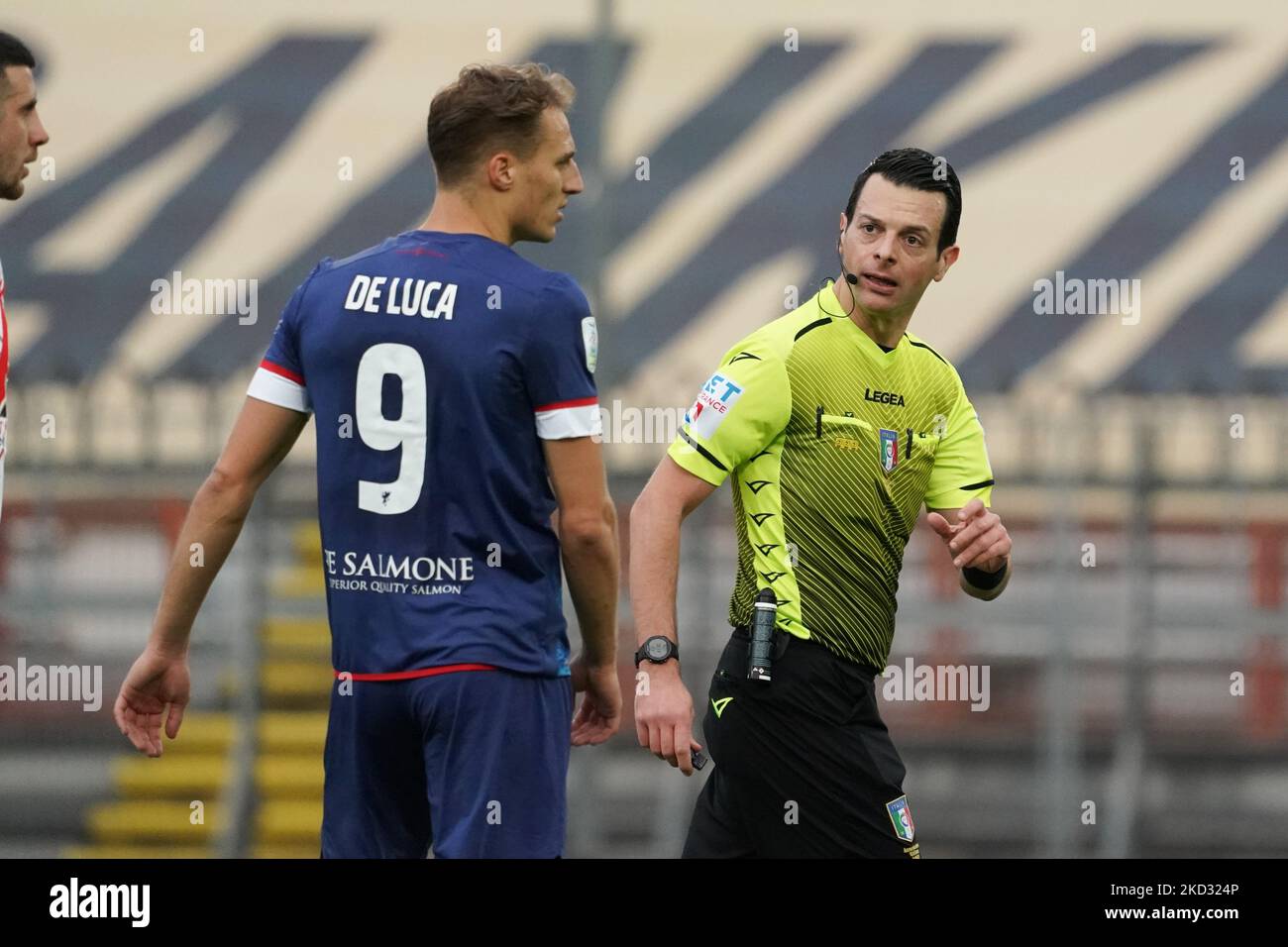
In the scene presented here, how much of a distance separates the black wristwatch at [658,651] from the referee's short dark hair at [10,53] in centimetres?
193

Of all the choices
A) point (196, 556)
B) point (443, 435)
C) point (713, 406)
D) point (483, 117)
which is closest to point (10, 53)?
point (483, 117)

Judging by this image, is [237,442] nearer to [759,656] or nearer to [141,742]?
[141,742]

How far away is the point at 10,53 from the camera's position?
3.98 meters

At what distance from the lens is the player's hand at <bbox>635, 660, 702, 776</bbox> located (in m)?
3.59

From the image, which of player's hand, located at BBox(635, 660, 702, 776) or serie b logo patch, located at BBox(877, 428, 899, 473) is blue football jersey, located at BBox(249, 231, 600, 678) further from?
serie b logo patch, located at BBox(877, 428, 899, 473)

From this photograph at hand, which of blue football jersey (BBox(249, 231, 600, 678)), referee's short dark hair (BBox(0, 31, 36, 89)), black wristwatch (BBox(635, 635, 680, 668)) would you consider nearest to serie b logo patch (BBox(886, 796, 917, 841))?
black wristwatch (BBox(635, 635, 680, 668))

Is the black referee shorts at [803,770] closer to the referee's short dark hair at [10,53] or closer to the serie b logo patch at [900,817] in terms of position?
the serie b logo patch at [900,817]

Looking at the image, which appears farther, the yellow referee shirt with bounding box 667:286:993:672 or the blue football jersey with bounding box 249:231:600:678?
the yellow referee shirt with bounding box 667:286:993:672

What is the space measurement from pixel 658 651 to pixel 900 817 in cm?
70

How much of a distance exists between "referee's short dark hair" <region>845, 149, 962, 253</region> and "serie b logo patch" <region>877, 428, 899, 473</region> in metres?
0.46

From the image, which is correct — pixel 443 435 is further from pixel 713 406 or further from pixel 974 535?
pixel 974 535

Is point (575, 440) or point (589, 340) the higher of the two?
point (589, 340)

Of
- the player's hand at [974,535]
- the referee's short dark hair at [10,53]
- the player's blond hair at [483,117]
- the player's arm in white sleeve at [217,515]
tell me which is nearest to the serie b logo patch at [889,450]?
the player's hand at [974,535]
